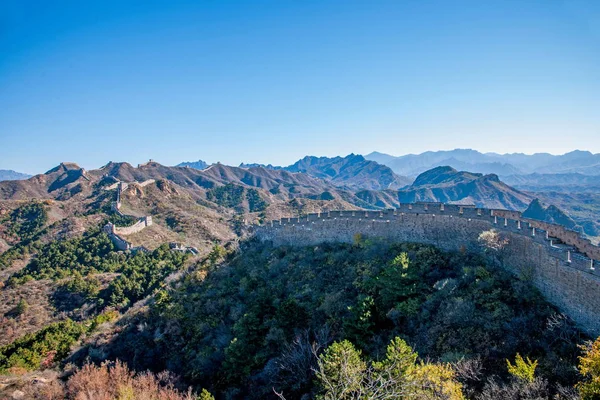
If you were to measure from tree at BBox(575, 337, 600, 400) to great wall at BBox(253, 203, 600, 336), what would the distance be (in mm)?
2324

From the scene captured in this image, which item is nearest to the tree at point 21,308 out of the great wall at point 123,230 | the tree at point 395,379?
the great wall at point 123,230

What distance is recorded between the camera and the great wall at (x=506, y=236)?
1173 centimetres

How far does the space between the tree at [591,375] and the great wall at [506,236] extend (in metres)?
2.32

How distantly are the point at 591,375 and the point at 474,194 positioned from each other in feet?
366

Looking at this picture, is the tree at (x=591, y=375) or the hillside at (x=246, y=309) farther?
the hillside at (x=246, y=309)

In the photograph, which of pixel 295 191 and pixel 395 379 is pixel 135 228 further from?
pixel 295 191

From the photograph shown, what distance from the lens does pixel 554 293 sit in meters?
12.8

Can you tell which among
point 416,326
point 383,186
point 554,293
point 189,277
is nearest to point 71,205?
point 189,277

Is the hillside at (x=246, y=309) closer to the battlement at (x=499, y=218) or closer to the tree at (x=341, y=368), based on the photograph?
the tree at (x=341, y=368)

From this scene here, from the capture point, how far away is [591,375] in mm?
9094

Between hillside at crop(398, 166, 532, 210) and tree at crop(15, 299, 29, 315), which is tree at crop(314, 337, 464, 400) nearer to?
tree at crop(15, 299, 29, 315)

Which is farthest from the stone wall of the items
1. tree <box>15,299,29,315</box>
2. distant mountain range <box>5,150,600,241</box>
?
distant mountain range <box>5,150,600,241</box>

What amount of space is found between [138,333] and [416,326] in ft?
60.4

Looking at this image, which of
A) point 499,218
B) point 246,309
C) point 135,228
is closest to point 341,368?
point 499,218
